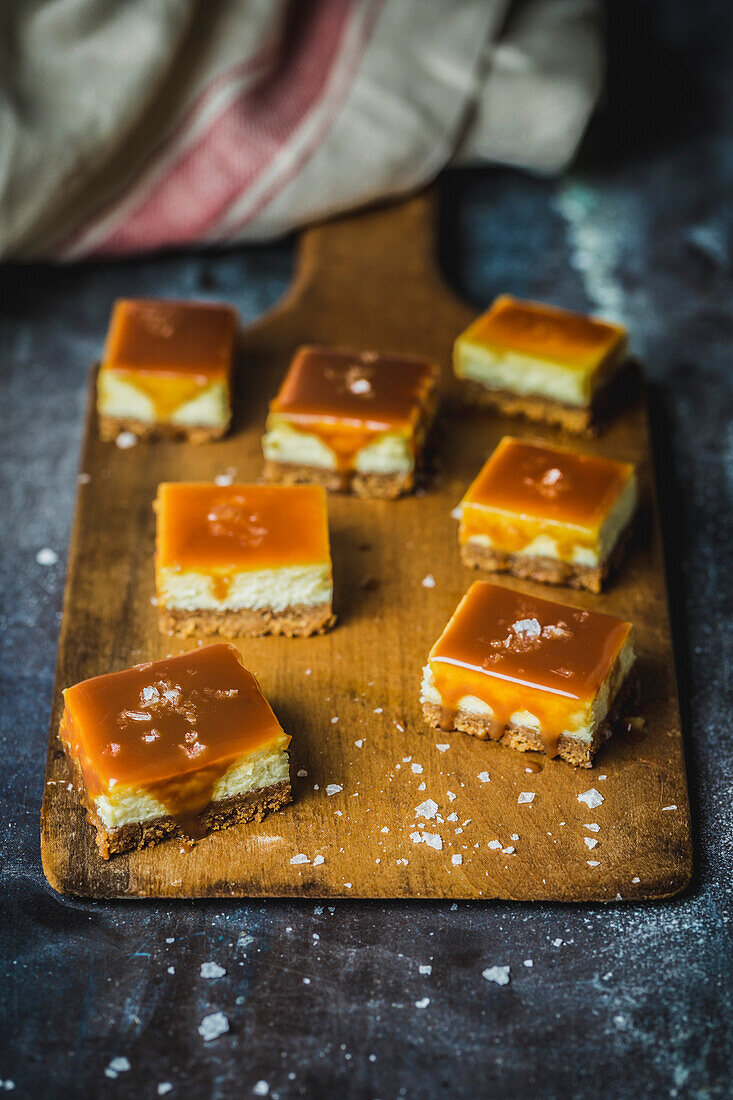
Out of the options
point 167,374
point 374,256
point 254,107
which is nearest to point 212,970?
point 167,374

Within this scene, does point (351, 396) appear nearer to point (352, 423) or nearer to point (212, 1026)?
point (352, 423)

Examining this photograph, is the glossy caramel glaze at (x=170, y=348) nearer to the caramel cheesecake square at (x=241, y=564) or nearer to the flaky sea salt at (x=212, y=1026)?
the caramel cheesecake square at (x=241, y=564)

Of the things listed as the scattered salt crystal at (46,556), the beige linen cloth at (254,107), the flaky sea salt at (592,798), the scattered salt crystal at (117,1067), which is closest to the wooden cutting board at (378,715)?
the flaky sea salt at (592,798)

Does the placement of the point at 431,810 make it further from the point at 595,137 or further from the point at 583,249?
the point at 595,137

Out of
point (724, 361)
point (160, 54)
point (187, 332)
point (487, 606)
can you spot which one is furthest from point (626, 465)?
point (160, 54)

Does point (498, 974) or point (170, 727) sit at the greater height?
point (170, 727)

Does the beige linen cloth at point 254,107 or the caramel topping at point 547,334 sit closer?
the caramel topping at point 547,334
